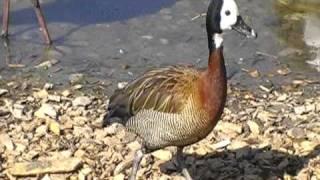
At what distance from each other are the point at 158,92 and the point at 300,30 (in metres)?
3.61

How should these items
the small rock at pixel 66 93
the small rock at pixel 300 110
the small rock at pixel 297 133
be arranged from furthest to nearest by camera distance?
the small rock at pixel 66 93
the small rock at pixel 300 110
the small rock at pixel 297 133

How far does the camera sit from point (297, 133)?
271 inches

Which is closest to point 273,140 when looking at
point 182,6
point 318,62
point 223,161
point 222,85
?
point 223,161

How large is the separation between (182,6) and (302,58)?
1.62 metres

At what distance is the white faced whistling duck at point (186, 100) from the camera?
5.62m

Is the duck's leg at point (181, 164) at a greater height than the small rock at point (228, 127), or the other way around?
the duck's leg at point (181, 164)

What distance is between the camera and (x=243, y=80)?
8047 millimetres

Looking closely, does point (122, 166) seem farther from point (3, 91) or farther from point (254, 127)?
point (3, 91)

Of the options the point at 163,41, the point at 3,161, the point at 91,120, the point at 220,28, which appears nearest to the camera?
the point at 220,28

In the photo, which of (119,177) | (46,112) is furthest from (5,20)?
(119,177)

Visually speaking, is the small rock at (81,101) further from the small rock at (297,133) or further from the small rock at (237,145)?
the small rock at (297,133)

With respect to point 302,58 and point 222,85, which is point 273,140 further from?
point 302,58

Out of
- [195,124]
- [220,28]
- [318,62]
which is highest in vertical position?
[220,28]

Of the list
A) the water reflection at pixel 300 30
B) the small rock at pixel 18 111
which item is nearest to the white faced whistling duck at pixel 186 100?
the small rock at pixel 18 111
